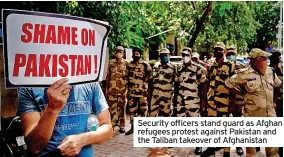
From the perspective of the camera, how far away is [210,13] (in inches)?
115

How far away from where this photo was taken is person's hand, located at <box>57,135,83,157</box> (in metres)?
1.71

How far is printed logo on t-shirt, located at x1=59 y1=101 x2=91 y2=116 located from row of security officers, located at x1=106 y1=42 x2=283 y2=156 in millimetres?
1242

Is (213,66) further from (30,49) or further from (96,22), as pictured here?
(30,49)

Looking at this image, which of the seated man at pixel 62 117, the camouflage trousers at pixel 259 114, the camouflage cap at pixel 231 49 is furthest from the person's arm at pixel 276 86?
the seated man at pixel 62 117

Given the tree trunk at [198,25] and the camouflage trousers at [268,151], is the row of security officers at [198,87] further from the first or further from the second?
the tree trunk at [198,25]

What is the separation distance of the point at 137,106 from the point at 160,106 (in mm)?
534

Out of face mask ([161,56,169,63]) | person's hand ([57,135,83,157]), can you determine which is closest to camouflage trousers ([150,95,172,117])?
face mask ([161,56,169,63])

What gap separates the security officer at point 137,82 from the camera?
3.68 meters

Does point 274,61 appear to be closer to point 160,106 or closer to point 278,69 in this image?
point 278,69

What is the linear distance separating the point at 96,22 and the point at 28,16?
353mm

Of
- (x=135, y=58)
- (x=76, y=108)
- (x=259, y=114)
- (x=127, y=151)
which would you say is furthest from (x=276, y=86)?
(x=76, y=108)

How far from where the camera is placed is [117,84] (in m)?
3.68

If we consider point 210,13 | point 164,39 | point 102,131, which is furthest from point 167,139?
point 164,39

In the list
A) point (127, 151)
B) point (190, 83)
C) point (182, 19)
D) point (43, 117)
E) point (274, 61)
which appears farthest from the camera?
point (182, 19)
